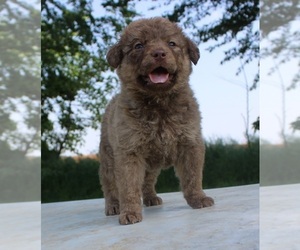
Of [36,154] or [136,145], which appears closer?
[136,145]

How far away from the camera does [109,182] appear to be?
82.6 inches

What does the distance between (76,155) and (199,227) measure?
167 centimetres

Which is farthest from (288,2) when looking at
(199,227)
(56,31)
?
A: (56,31)

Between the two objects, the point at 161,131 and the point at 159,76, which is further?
the point at 161,131

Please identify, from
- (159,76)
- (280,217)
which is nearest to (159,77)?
(159,76)

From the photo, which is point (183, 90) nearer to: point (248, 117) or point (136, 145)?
point (136, 145)

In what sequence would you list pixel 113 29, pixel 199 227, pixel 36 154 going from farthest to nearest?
pixel 113 29 < pixel 36 154 < pixel 199 227

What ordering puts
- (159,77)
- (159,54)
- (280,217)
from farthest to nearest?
(280,217) → (159,77) → (159,54)

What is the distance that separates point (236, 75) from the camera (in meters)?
2.65

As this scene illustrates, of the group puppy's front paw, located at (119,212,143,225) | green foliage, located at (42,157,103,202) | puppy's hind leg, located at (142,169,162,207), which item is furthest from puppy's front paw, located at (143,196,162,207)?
green foliage, located at (42,157,103,202)

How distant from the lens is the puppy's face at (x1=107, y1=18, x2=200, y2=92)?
170 cm

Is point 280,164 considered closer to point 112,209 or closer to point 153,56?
point 112,209

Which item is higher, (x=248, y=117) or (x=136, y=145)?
(x=248, y=117)

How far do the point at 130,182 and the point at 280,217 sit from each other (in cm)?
67
